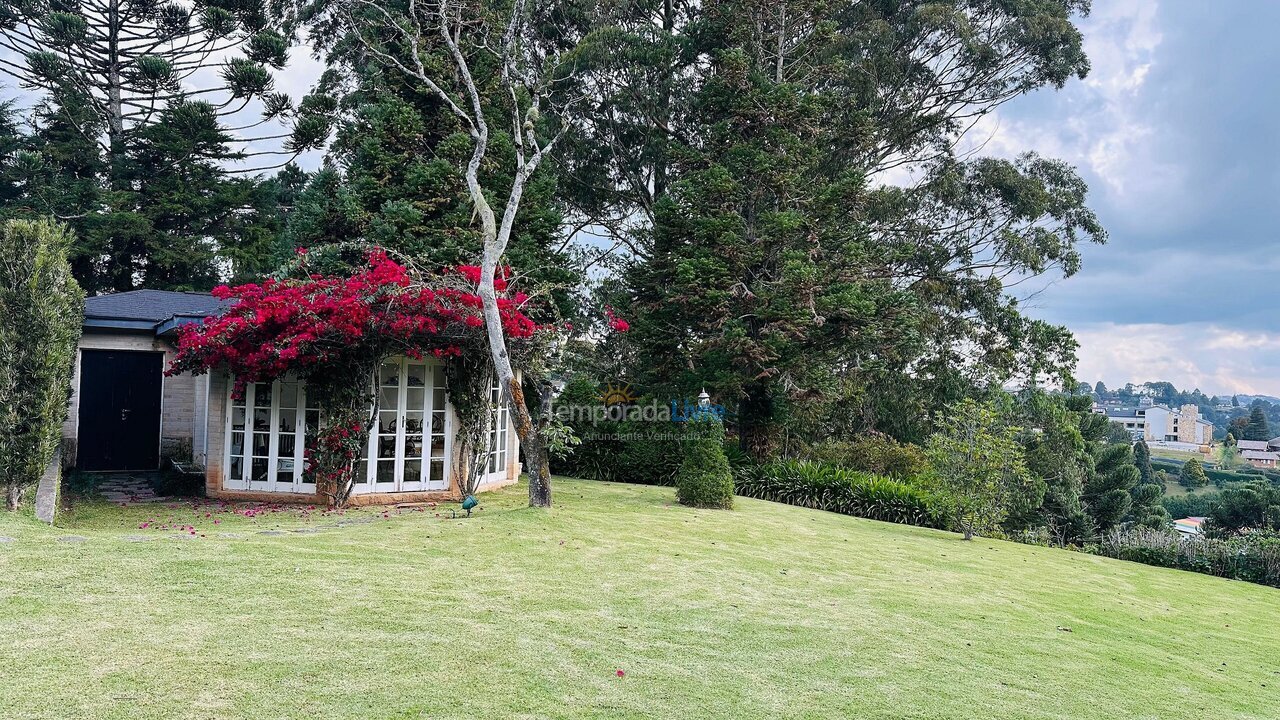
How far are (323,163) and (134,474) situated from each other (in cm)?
887

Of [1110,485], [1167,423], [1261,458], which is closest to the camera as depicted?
[1110,485]

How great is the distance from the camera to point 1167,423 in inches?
3866

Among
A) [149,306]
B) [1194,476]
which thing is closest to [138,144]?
[149,306]

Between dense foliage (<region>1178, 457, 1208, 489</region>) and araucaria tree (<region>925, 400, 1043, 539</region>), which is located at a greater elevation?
araucaria tree (<region>925, 400, 1043, 539</region>)

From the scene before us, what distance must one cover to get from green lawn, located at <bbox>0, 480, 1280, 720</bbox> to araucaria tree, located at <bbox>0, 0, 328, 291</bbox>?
16.3 m

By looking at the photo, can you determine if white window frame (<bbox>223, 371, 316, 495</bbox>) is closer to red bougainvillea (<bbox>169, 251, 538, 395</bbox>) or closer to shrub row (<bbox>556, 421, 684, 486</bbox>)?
red bougainvillea (<bbox>169, 251, 538, 395</bbox>)

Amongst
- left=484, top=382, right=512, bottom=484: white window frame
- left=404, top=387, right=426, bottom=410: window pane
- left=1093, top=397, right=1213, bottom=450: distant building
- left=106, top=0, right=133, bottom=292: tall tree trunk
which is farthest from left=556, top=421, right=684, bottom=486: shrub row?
left=1093, top=397, right=1213, bottom=450: distant building

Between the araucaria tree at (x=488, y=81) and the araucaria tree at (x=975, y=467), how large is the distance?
5901 millimetres

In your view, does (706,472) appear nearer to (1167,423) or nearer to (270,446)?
(270,446)

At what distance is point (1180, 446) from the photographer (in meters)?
92.2

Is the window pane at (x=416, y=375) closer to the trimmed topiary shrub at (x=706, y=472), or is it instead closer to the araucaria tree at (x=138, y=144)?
the trimmed topiary shrub at (x=706, y=472)

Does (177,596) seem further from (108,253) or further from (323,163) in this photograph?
(108,253)

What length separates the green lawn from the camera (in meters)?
3.67

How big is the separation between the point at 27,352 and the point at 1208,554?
1506 cm
